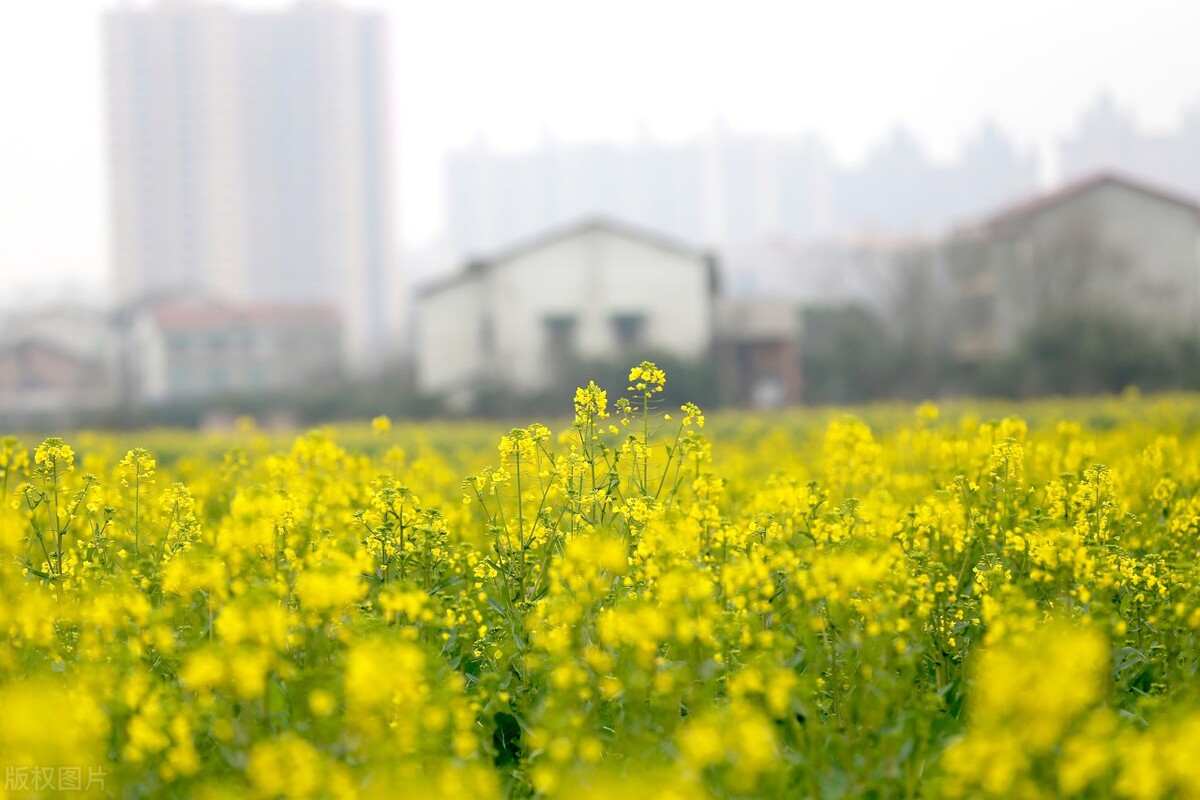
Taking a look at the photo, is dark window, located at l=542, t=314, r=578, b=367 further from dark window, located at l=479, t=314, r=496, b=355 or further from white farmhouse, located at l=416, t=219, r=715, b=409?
dark window, located at l=479, t=314, r=496, b=355

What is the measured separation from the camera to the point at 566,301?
2986 centimetres

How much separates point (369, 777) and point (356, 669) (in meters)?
0.44

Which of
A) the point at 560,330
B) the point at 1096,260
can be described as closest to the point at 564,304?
the point at 560,330

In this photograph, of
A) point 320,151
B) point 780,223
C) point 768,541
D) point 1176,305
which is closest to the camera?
point 768,541

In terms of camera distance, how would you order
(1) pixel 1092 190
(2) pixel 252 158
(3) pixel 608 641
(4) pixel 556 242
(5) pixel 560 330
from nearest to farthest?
(3) pixel 608 641, (4) pixel 556 242, (5) pixel 560 330, (1) pixel 1092 190, (2) pixel 252 158

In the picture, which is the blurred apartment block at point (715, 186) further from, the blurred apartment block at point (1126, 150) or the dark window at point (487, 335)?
the dark window at point (487, 335)

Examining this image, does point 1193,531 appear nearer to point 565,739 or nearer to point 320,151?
point 565,739

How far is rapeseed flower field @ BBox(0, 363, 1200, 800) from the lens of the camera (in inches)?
97.0

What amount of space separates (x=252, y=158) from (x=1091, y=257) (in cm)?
8341

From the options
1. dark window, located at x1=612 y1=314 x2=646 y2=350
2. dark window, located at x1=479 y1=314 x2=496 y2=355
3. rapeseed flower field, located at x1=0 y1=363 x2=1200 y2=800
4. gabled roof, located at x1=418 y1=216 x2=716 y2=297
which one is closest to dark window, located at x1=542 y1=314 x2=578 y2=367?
dark window, located at x1=612 y1=314 x2=646 y2=350

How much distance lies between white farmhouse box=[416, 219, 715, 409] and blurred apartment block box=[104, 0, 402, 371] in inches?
2571

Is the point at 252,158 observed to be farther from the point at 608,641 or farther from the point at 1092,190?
the point at 608,641

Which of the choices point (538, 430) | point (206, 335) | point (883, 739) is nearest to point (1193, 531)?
point (883, 739)

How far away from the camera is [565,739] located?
254 centimetres
